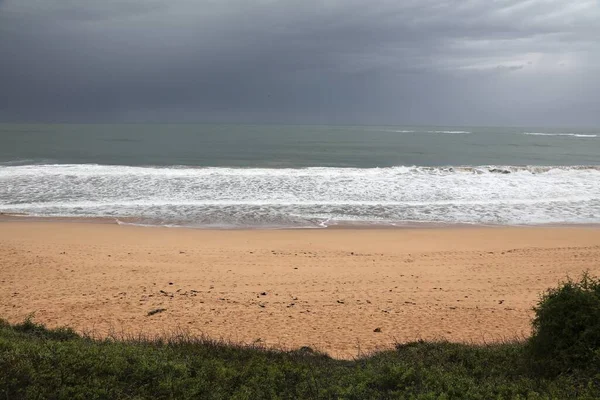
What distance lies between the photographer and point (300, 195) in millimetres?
23766

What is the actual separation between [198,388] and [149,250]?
9.64m

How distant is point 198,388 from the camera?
176 inches

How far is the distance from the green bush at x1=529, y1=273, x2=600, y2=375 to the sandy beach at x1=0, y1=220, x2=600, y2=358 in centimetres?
218

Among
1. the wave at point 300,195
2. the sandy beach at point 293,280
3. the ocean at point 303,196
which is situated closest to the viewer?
the sandy beach at point 293,280

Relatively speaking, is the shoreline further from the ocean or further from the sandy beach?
the sandy beach

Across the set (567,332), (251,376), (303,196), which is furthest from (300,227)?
(567,332)

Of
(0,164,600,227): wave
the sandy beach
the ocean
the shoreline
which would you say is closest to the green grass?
the sandy beach

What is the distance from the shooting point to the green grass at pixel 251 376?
14.1ft

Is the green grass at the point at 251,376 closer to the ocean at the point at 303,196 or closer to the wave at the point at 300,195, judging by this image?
the ocean at the point at 303,196

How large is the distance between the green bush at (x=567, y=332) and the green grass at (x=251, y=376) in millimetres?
136

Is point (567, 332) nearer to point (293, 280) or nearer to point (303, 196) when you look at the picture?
point (293, 280)

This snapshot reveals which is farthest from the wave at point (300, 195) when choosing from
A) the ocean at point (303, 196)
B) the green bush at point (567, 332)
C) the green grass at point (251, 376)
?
the green bush at point (567, 332)

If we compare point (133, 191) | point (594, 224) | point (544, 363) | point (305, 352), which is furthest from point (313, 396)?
point (133, 191)

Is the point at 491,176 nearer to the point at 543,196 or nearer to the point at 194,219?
the point at 543,196
